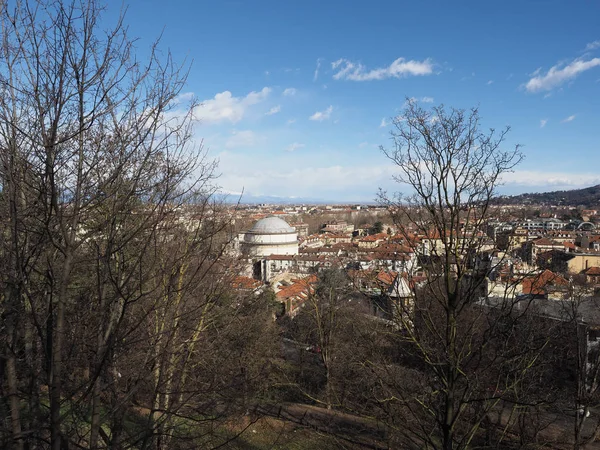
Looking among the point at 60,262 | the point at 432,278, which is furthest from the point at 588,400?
the point at 60,262

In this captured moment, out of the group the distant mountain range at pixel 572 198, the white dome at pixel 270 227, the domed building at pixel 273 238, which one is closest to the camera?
the domed building at pixel 273 238

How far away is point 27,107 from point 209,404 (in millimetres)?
2134

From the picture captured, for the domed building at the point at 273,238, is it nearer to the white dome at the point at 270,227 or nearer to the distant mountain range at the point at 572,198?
the white dome at the point at 270,227

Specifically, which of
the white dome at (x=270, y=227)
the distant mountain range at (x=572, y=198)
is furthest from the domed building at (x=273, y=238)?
the distant mountain range at (x=572, y=198)

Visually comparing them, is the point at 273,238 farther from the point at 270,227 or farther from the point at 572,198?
the point at 572,198

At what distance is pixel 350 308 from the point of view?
531 inches

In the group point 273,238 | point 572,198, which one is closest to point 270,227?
point 273,238

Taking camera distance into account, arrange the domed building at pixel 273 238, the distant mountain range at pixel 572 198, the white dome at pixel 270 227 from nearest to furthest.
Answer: the domed building at pixel 273 238, the white dome at pixel 270 227, the distant mountain range at pixel 572 198

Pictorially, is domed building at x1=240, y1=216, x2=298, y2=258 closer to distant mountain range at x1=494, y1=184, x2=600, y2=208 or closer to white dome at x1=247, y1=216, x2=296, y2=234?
white dome at x1=247, y1=216, x2=296, y2=234

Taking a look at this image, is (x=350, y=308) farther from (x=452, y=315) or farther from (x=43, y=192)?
(x=43, y=192)

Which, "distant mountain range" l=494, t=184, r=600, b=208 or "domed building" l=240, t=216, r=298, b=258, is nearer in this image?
"domed building" l=240, t=216, r=298, b=258

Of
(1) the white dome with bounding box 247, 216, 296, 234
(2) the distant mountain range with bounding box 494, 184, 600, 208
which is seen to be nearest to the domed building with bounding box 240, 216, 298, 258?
(1) the white dome with bounding box 247, 216, 296, 234

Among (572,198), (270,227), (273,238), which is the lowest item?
(273,238)

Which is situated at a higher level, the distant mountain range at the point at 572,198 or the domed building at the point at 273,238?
the distant mountain range at the point at 572,198
